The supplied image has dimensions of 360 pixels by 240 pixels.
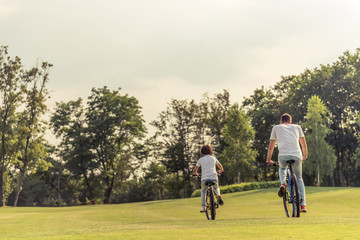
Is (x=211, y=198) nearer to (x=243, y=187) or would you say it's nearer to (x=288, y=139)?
(x=288, y=139)

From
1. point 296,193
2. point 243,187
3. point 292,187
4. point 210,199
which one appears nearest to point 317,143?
point 243,187

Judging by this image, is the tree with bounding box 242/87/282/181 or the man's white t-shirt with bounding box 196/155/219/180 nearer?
the man's white t-shirt with bounding box 196/155/219/180

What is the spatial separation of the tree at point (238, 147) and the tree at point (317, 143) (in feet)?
22.3

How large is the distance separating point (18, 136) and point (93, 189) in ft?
69.6

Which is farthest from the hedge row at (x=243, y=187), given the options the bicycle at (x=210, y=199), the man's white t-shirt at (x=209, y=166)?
the man's white t-shirt at (x=209, y=166)

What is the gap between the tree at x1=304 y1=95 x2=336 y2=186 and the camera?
161ft

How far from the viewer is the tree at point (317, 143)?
161ft

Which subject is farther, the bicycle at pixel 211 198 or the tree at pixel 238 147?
the tree at pixel 238 147

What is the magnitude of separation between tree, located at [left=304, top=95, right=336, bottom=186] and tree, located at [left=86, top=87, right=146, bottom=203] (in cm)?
2850

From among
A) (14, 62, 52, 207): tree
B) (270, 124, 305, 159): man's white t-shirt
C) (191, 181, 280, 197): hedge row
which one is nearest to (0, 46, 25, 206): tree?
(14, 62, 52, 207): tree

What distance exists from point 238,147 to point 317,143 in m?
9.28

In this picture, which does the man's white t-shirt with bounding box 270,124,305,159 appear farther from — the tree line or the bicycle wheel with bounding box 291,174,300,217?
the tree line

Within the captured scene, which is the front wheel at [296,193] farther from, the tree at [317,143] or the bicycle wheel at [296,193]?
the tree at [317,143]

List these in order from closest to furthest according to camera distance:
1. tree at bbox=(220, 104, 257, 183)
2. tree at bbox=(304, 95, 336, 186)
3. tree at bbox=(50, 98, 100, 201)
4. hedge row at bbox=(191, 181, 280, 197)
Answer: hedge row at bbox=(191, 181, 280, 197)
tree at bbox=(304, 95, 336, 186)
tree at bbox=(220, 104, 257, 183)
tree at bbox=(50, 98, 100, 201)
